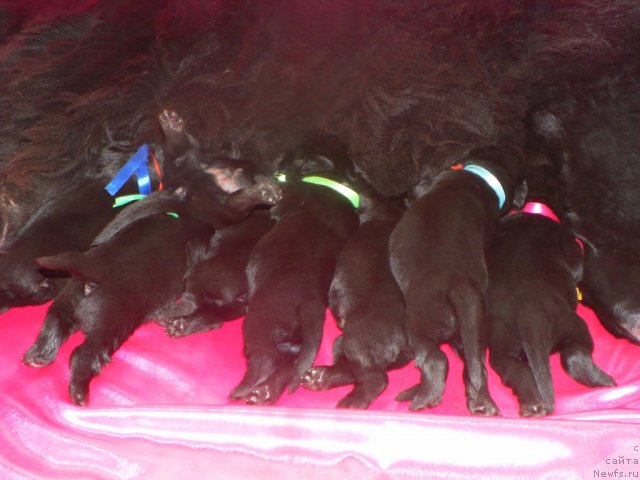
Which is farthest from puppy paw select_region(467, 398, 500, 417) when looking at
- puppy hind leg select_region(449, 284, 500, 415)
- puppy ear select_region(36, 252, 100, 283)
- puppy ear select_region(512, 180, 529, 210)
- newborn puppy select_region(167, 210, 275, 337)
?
puppy ear select_region(36, 252, 100, 283)

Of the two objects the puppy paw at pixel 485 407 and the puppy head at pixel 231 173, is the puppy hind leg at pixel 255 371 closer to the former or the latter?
the puppy paw at pixel 485 407

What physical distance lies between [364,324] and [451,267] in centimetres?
20

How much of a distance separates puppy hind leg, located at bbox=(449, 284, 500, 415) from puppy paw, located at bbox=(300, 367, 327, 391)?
0.90 ft

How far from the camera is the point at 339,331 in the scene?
1.59 m

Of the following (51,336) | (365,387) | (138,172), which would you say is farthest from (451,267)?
(138,172)

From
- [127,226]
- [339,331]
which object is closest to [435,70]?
[339,331]

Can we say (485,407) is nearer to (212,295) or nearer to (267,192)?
(212,295)

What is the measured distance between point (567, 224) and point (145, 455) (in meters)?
1.08

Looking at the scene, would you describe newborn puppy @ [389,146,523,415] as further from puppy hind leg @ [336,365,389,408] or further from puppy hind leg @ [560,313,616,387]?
puppy hind leg @ [560,313,616,387]

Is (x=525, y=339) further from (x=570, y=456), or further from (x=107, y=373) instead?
(x=107, y=373)

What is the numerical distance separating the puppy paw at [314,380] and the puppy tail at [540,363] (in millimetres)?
389

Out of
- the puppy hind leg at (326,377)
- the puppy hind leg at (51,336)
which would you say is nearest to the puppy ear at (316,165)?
the puppy hind leg at (326,377)

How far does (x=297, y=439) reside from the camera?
116cm

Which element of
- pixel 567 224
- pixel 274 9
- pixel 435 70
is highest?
pixel 274 9
